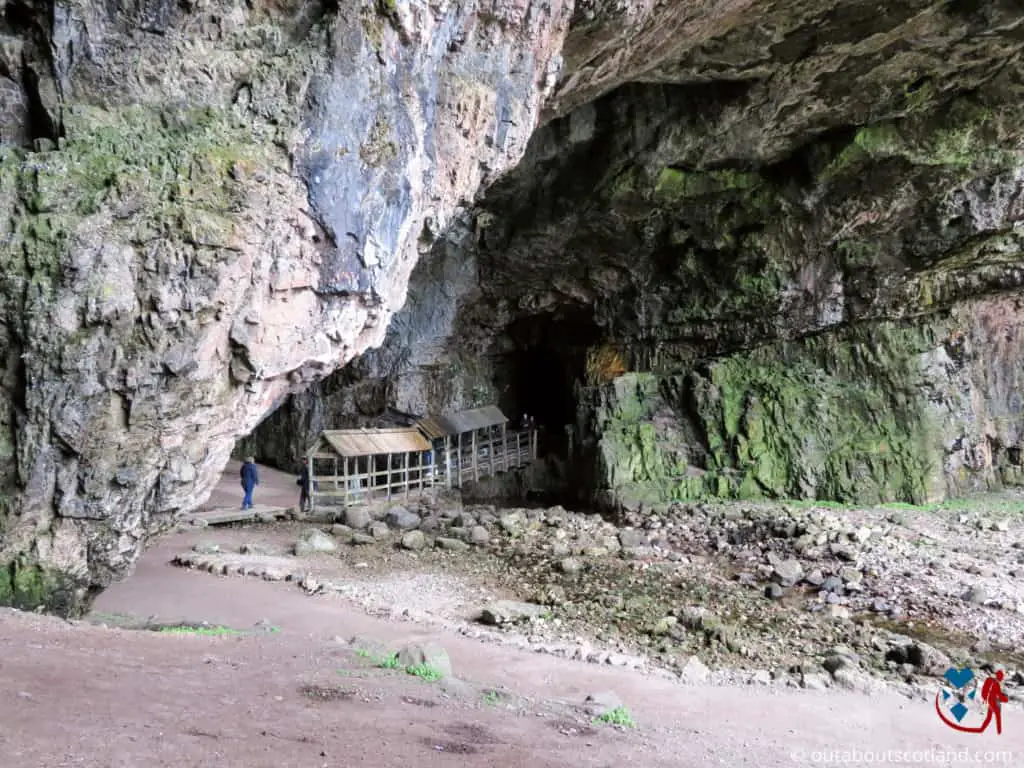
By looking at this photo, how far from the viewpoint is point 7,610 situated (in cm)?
707

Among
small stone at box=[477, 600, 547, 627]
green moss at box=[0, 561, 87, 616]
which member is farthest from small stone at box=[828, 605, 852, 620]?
green moss at box=[0, 561, 87, 616]

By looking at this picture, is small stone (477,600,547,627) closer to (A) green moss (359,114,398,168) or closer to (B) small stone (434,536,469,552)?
(B) small stone (434,536,469,552)

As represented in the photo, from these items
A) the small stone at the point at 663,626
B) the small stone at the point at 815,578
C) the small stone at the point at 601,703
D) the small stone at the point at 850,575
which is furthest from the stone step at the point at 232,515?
the small stone at the point at 850,575

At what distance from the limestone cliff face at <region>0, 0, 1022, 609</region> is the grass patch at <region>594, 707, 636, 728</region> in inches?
235

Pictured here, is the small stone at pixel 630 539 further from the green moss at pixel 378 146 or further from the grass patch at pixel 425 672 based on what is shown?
the green moss at pixel 378 146

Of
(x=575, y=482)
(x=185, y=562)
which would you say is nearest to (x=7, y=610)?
(x=185, y=562)

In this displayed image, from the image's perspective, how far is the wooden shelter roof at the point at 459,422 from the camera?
2257 cm

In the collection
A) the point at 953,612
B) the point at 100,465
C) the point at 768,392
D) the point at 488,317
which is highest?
the point at 488,317

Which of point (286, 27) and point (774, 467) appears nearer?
point (286, 27)

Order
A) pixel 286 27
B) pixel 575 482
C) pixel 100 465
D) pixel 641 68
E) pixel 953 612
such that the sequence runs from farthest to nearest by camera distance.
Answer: pixel 575 482
pixel 641 68
pixel 953 612
pixel 286 27
pixel 100 465

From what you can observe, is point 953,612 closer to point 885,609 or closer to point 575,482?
point 885,609

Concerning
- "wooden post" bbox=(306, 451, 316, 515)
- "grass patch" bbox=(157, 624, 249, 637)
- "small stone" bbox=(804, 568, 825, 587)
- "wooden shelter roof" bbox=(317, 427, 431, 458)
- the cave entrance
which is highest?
the cave entrance

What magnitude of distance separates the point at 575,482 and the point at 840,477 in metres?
8.32

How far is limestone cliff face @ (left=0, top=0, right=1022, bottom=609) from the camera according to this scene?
321 inches
